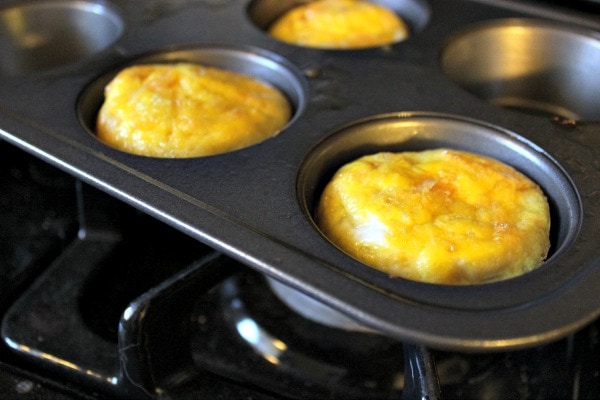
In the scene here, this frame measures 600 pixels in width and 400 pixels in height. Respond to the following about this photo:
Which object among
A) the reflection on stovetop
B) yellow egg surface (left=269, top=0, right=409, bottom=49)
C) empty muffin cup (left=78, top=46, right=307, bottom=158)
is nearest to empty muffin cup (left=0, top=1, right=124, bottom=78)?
empty muffin cup (left=78, top=46, right=307, bottom=158)

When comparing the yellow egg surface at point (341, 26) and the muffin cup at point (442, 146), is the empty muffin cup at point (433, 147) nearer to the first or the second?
the muffin cup at point (442, 146)

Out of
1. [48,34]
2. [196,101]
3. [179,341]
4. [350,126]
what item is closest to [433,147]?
[350,126]

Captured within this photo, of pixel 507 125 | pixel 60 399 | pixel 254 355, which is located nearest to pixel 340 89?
pixel 507 125

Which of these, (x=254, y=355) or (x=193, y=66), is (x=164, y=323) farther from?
(x=193, y=66)

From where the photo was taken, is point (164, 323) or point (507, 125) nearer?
point (164, 323)

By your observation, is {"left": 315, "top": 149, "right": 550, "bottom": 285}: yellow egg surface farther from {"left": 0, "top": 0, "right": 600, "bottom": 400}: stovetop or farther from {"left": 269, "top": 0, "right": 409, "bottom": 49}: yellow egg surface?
{"left": 269, "top": 0, "right": 409, "bottom": 49}: yellow egg surface

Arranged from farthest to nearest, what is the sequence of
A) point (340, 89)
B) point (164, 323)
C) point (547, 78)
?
point (547, 78), point (340, 89), point (164, 323)
